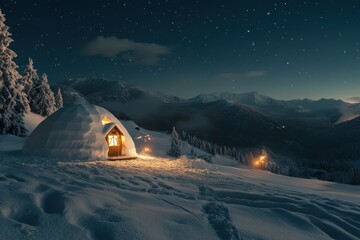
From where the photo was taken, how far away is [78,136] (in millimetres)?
21219

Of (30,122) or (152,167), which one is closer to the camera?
(152,167)

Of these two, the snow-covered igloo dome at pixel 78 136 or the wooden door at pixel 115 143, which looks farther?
the wooden door at pixel 115 143

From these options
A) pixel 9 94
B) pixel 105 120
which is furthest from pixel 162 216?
pixel 9 94

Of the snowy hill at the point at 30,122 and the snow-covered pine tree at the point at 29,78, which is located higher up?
the snow-covered pine tree at the point at 29,78

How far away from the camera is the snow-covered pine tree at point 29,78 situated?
166ft

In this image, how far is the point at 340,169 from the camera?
178 meters

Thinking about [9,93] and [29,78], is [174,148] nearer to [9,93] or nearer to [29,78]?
[29,78]

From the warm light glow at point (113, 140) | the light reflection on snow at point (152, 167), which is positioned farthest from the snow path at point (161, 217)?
the warm light glow at point (113, 140)

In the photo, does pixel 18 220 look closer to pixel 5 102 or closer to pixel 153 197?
pixel 153 197

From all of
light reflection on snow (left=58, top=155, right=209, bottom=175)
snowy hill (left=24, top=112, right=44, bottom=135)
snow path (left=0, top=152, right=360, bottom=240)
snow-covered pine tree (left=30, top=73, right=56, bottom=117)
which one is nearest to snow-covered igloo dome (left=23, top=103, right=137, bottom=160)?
light reflection on snow (left=58, top=155, right=209, bottom=175)

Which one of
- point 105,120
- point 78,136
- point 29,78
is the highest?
point 29,78

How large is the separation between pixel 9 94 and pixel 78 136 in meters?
15.9

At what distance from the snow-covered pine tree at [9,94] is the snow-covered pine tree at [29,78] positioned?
54.8 ft

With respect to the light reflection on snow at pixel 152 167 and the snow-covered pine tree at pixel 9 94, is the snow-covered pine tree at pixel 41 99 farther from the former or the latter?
the light reflection on snow at pixel 152 167
